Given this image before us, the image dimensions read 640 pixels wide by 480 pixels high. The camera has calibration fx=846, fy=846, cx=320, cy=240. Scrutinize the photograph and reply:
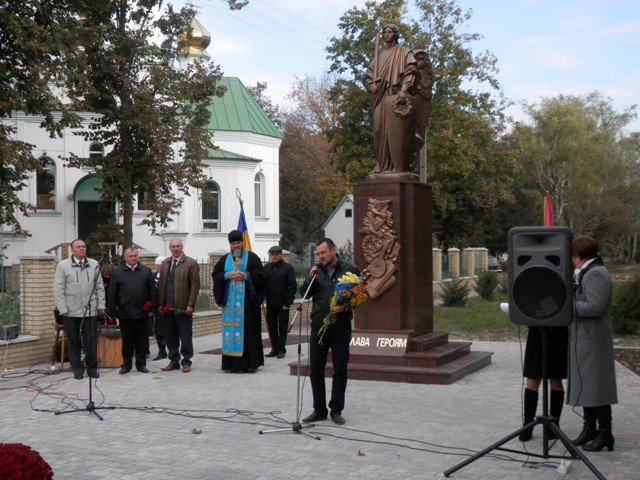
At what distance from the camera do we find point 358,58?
3650cm

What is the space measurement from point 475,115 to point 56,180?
18944 mm

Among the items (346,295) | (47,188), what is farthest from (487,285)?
(346,295)

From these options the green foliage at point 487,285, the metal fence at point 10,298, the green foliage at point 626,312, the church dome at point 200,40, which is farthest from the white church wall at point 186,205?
the green foliage at point 626,312

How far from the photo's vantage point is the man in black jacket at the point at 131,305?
12836 mm

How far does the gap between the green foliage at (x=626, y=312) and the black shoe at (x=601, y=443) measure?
37.5ft

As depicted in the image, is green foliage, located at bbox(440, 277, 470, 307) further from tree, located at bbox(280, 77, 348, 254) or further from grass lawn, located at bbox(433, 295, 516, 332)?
tree, located at bbox(280, 77, 348, 254)

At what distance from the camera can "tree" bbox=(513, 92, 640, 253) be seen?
5481 centimetres

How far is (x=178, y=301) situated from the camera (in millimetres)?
13055

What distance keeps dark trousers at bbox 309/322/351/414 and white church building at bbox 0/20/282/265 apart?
2020cm

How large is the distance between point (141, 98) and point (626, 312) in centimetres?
1416

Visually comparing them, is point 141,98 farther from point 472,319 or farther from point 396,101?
point 396,101

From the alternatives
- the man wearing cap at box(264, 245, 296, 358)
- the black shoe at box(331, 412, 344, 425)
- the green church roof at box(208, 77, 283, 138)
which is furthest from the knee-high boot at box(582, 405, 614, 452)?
the green church roof at box(208, 77, 283, 138)

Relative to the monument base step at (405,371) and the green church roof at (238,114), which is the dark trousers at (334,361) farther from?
the green church roof at (238,114)

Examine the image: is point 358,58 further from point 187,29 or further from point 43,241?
point 43,241
